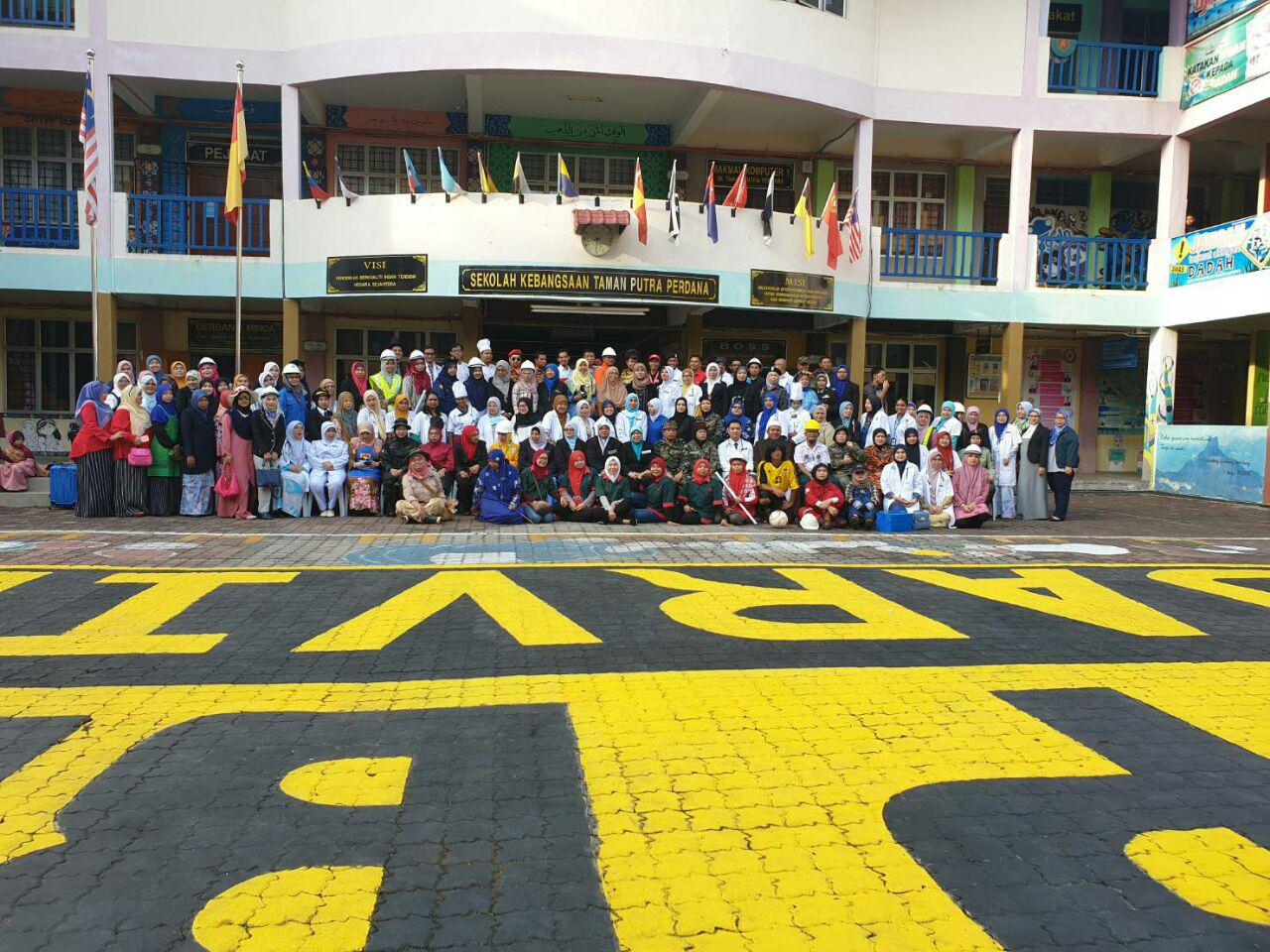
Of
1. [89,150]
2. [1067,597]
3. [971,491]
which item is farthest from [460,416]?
[1067,597]

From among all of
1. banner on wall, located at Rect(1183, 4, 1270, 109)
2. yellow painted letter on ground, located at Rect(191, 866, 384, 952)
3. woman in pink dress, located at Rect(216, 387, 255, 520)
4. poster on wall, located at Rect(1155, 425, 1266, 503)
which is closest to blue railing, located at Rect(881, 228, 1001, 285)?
banner on wall, located at Rect(1183, 4, 1270, 109)

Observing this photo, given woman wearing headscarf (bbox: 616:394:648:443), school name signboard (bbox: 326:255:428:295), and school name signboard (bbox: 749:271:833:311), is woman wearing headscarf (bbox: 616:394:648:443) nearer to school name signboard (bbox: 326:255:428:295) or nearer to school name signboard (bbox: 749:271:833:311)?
school name signboard (bbox: 749:271:833:311)

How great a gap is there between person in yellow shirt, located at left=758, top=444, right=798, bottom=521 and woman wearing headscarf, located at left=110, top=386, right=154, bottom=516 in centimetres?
792

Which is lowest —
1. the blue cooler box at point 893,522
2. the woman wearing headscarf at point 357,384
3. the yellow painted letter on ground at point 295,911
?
the yellow painted letter on ground at point 295,911

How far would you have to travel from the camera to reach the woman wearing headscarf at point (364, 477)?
12.6 meters

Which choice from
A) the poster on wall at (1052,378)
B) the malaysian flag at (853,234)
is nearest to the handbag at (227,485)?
the malaysian flag at (853,234)

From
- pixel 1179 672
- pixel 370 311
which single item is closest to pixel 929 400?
pixel 370 311

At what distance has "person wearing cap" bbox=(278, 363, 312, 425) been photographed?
1294 cm

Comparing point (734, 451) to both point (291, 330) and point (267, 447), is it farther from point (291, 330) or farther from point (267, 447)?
point (291, 330)

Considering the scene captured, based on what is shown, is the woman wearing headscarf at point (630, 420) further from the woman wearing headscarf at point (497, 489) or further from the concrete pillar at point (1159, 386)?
the concrete pillar at point (1159, 386)

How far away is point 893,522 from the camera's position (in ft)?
40.0

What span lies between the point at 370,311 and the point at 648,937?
17.6m

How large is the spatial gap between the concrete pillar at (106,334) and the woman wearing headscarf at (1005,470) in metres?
14.4

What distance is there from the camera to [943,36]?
17.9 meters
